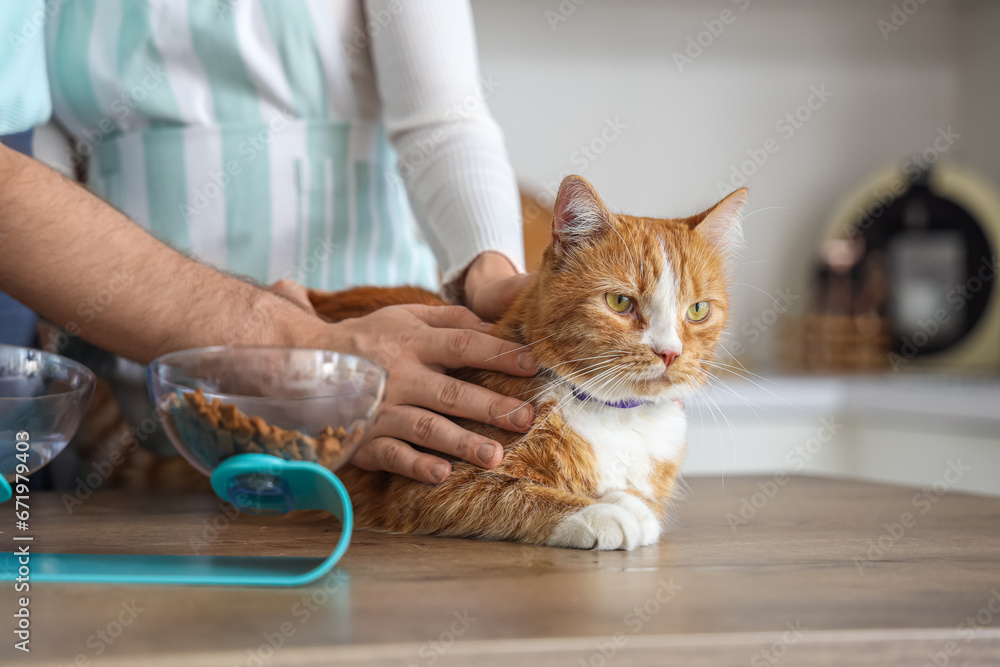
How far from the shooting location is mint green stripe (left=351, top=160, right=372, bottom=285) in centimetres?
154

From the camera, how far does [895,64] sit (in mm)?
3738

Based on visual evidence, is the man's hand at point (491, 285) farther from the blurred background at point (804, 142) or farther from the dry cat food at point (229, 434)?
the blurred background at point (804, 142)

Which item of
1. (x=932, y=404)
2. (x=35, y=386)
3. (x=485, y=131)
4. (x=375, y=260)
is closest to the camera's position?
(x=35, y=386)

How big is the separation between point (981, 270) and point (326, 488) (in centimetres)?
351

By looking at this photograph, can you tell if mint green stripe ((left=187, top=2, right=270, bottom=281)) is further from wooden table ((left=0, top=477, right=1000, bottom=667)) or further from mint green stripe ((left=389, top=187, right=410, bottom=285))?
wooden table ((left=0, top=477, right=1000, bottom=667))

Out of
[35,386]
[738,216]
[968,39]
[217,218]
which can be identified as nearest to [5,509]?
[35,386]

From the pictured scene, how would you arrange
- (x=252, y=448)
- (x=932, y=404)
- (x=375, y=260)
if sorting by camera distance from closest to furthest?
(x=252, y=448), (x=375, y=260), (x=932, y=404)

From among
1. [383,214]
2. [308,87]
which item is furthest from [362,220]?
[308,87]

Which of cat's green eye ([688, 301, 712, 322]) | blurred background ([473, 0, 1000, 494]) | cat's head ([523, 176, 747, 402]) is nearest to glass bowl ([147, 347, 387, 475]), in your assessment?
cat's head ([523, 176, 747, 402])

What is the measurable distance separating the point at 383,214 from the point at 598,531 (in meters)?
0.93

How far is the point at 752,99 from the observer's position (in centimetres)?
368

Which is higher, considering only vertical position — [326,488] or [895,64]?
[895,64]

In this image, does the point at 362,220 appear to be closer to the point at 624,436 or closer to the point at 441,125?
the point at 441,125

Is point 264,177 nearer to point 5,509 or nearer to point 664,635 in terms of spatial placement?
point 5,509
